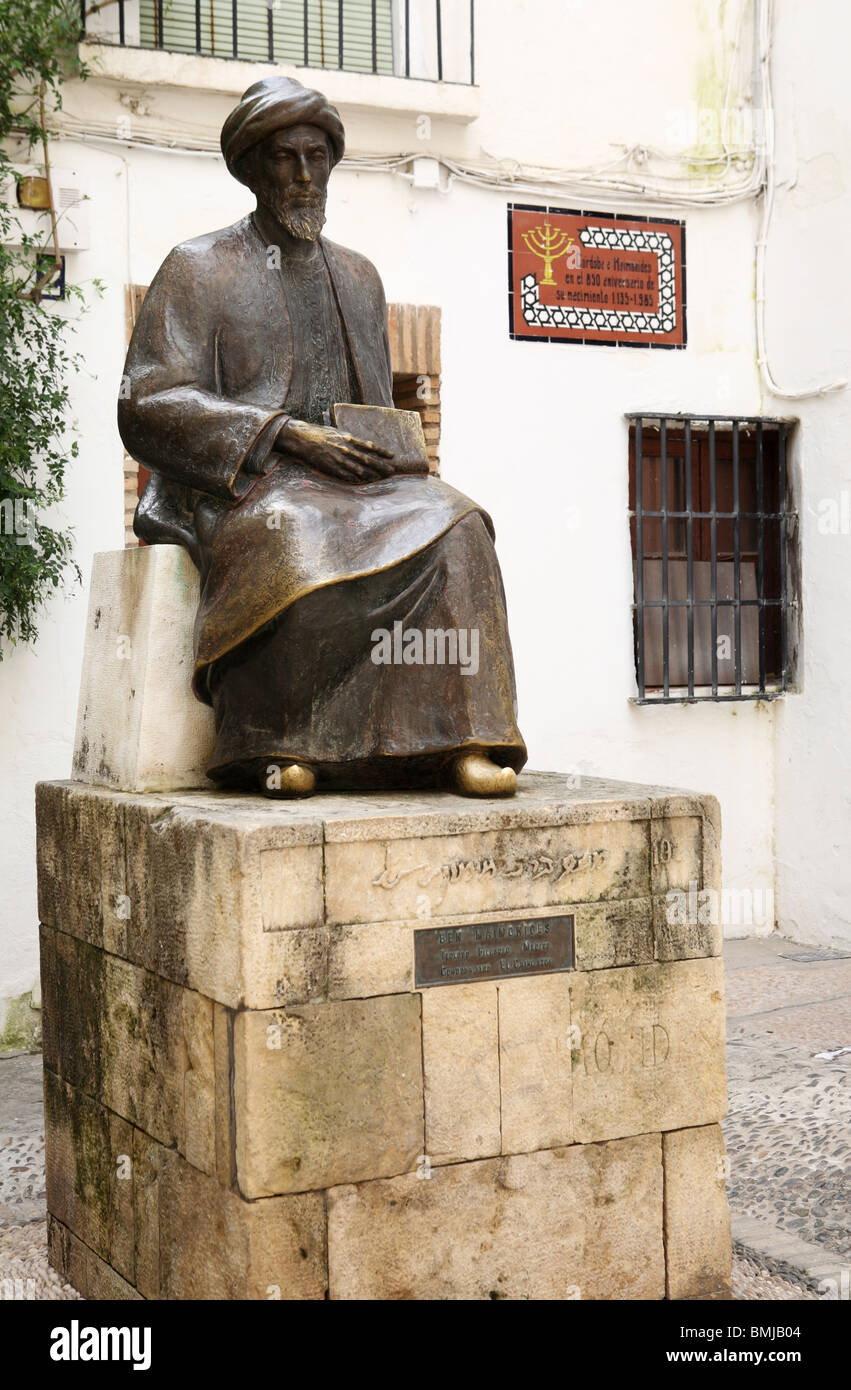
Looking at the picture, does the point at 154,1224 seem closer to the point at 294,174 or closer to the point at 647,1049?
the point at 647,1049

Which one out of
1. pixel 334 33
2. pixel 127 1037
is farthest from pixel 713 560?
pixel 127 1037

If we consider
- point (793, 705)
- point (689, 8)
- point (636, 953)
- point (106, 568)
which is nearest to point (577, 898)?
point (636, 953)

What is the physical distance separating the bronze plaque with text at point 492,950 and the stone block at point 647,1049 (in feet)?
0.27

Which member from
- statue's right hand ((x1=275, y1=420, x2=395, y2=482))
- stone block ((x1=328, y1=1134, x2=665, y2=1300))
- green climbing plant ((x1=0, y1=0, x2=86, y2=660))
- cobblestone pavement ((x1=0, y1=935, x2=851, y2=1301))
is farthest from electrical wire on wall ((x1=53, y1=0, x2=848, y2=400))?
stone block ((x1=328, y1=1134, x2=665, y2=1300))

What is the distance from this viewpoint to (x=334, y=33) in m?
6.47

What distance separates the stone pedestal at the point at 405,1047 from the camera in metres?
3.01

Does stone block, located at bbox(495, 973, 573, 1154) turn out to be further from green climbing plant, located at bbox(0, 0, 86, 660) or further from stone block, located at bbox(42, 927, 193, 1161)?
green climbing plant, located at bbox(0, 0, 86, 660)

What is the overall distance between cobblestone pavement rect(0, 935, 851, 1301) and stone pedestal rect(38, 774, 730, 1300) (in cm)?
32

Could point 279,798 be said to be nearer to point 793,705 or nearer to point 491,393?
point 491,393

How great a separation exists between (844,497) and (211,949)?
4761 mm

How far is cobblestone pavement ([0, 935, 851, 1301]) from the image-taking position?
3.81m

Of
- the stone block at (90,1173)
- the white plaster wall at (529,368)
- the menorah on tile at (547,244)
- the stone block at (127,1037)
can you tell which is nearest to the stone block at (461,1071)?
the stone block at (127,1037)

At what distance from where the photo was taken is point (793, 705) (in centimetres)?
726

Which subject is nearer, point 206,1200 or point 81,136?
point 206,1200
